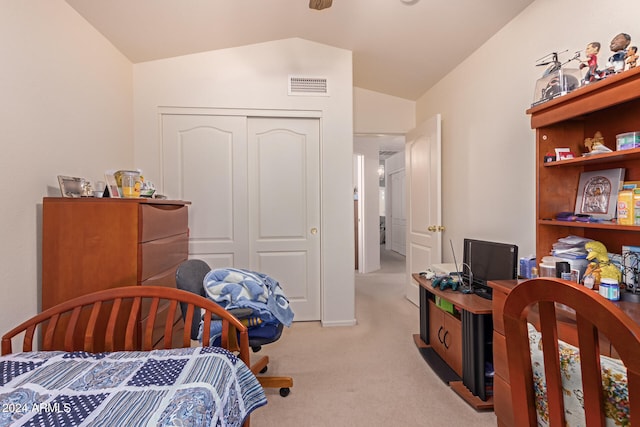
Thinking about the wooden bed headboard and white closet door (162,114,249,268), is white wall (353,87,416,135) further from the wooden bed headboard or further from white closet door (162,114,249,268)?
the wooden bed headboard

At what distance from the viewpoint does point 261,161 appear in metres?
3.01

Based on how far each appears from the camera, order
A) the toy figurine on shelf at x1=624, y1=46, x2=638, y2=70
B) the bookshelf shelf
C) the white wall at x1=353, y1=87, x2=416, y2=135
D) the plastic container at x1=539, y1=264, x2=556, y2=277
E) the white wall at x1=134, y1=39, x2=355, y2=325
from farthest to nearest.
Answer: the white wall at x1=353, y1=87, x2=416, y2=135, the white wall at x1=134, y1=39, x2=355, y2=325, the plastic container at x1=539, y1=264, x2=556, y2=277, the bookshelf shelf, the toy figurine on shelf at x1=624, y1=46, x2=638, y2=70

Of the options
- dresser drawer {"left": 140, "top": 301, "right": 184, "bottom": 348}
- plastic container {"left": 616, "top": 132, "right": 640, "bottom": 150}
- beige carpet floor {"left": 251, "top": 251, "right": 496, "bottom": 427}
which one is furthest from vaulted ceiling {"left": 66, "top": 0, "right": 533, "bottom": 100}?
beige carpet floor {"left": 251, "top": 251, "right": 496, "bottom": 427}

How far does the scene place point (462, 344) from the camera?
1.91m

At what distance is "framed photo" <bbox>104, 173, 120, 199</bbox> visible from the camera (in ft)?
6.08

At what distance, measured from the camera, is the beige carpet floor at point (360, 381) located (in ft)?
5.49

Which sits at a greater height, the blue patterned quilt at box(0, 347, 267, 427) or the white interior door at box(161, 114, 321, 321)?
the white interior door at box(161, 114, 321, 321)

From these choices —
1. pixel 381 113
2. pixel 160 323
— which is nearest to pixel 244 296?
pixel 160 323

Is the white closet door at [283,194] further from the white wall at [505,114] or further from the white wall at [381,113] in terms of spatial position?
the white wall at [505,114]

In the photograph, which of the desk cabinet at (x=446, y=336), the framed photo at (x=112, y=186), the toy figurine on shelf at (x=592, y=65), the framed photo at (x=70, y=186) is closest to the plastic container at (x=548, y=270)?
the desk cabinet at (x=446, y=336)

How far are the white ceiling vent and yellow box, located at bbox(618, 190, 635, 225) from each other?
235 cm

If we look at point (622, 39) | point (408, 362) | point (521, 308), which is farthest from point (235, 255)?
point (622, 39)

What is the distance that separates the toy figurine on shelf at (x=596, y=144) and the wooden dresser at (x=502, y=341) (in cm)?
64

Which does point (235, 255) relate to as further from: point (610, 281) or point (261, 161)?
point (610, 281)
